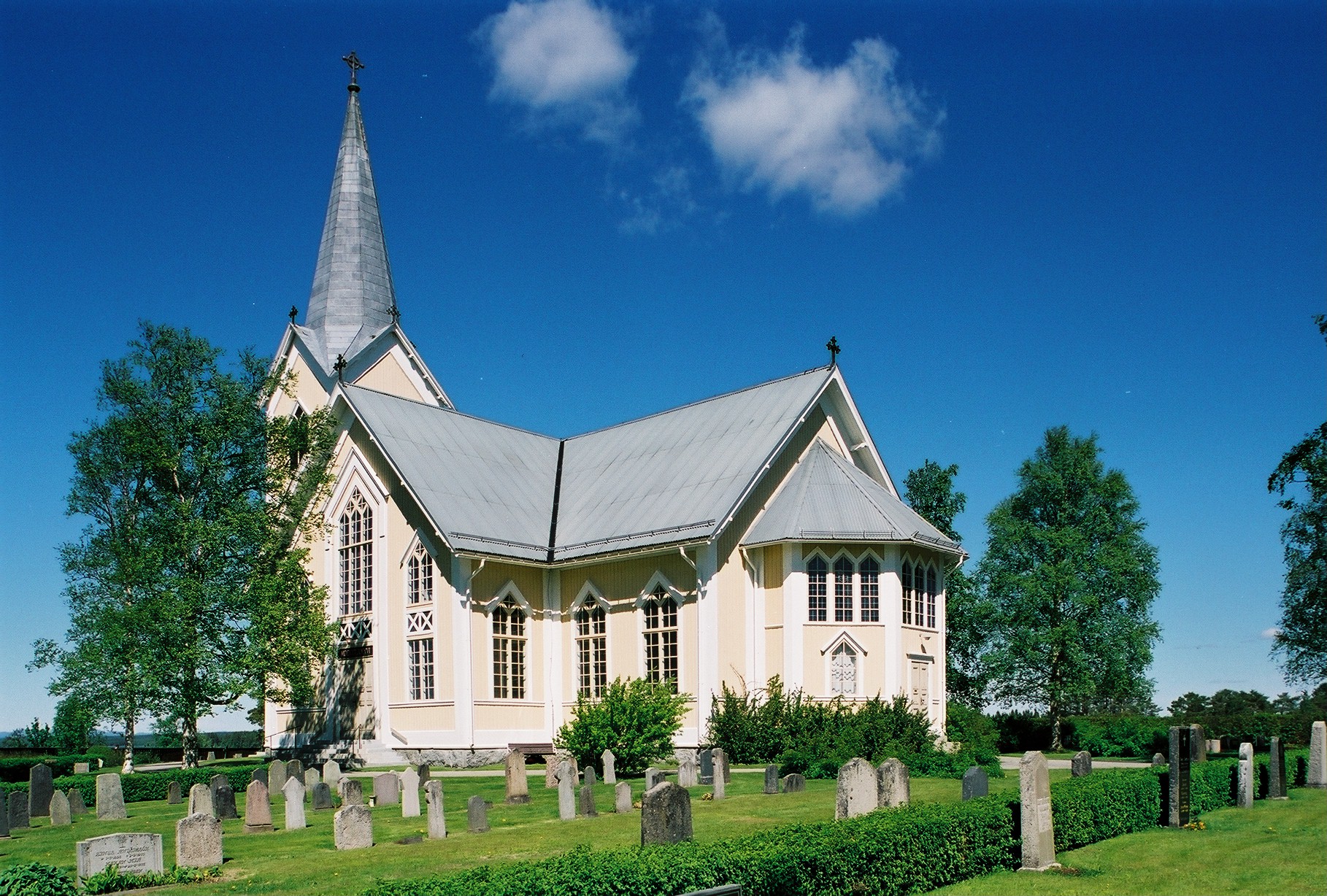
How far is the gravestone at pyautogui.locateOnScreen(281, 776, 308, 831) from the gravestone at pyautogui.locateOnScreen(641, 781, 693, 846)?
31.1 feet

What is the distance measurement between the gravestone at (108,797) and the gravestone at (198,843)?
8093mm

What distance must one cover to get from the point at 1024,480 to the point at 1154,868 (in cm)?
3562

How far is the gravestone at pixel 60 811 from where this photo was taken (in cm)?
2238

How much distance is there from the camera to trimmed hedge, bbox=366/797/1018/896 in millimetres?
10477

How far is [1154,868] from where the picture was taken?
15.1 m

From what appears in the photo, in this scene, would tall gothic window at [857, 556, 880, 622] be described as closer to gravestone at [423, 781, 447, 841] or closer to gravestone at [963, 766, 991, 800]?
gravestone at [963, 766, 991, 800]

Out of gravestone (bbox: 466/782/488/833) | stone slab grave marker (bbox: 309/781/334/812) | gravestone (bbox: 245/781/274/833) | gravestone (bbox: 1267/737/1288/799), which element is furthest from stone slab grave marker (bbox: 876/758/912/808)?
stone slab grave marker (bbox: 309/781/334/812)

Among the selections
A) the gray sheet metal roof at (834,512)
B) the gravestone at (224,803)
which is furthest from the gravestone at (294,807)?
the gray sheet metal roof at (834,512)

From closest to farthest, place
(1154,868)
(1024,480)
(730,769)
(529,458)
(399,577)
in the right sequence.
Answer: (1154,868), (730,769), (399,577), (529,458), (1024,480)

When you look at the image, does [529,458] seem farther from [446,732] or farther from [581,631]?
[446,732]

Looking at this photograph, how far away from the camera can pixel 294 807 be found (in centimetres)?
2008

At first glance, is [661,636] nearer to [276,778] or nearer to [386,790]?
[276,778]

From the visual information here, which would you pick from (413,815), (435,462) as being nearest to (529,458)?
(435,462)

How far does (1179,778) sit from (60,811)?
19839 mm
